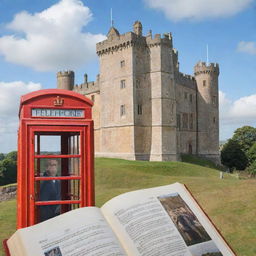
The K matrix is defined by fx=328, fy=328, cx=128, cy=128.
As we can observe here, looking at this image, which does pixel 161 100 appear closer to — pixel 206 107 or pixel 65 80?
pixel 206 107

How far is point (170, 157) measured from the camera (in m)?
33.6

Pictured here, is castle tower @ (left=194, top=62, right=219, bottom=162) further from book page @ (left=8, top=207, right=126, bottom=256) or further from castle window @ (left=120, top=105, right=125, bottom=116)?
book page @ (left=8, top=207, right=126, bottom=256)

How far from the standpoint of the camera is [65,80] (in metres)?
45.7

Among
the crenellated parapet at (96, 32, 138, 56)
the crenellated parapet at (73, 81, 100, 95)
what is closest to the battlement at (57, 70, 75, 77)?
the crenellated parapet at (73, 81, 100, 95)

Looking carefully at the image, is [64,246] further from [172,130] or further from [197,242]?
[172,130]

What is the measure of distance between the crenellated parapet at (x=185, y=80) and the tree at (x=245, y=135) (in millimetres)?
14255

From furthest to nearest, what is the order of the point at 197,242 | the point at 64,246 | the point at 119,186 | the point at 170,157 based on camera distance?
the point at 170,157
the point at 119,186
the point at 197,242
the point at 64,246

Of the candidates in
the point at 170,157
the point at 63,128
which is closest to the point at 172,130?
the point at 170,157

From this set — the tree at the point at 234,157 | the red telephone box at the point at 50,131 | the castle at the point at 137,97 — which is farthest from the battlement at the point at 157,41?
the red telephone box at the point at 50,131

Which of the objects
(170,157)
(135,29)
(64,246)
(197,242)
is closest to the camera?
(64,246)

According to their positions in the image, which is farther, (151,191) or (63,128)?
(63,128)

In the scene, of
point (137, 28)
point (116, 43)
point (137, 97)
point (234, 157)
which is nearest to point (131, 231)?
point (137, 97)

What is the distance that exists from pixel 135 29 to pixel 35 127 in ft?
110

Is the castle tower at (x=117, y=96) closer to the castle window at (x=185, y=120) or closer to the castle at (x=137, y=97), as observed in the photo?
the castle at (x=137, y=97)
